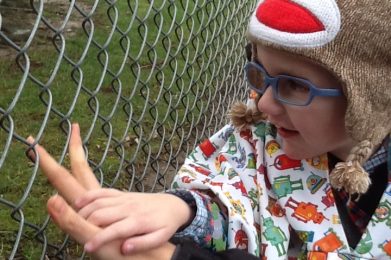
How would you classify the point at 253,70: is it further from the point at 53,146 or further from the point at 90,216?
the point at 53,146

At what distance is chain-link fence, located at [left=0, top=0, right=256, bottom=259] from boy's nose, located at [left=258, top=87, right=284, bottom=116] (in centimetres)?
62

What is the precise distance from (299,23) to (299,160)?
0.47 meters

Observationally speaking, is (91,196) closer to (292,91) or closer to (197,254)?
(197,254)

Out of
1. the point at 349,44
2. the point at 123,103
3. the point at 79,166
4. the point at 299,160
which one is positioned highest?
the point at 349,44

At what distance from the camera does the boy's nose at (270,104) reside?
1992mm

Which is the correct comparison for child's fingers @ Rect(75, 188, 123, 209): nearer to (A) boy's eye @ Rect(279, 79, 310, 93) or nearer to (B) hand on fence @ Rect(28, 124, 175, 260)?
(B) hand on fence @ Rect(28, 124, 175, 260)

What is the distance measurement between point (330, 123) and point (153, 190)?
4.54 ft

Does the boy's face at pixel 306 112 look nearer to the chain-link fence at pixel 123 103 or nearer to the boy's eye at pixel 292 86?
the boy's eye at pixel 292 86

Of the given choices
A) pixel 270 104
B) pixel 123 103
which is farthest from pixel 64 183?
pixel 123 103

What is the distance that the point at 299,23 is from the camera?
1.91 meters

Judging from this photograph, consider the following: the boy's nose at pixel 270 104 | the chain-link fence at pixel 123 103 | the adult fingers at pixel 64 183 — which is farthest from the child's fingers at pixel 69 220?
the chain-link fence at pixel 123 103

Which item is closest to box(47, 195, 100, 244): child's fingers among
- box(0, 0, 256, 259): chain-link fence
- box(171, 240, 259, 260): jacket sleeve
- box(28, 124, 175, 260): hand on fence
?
box(28, 124, 175, 260): hand on fence

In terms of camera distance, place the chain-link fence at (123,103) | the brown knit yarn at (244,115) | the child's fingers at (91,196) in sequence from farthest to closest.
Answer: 1. the chain-link fence at (123,103)
2. the brown knit yarn at (244,115)
3. the child's fingers at (91,196)

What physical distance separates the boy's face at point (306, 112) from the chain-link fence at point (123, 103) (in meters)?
0.63
